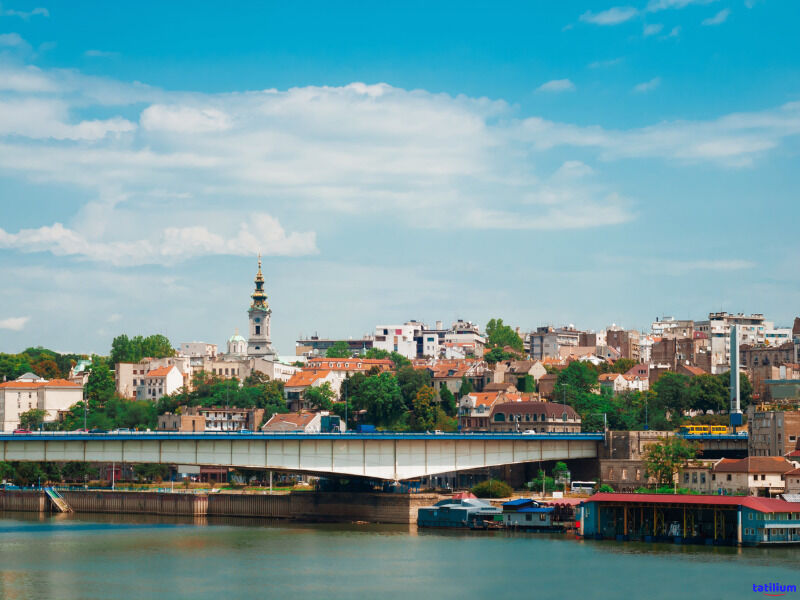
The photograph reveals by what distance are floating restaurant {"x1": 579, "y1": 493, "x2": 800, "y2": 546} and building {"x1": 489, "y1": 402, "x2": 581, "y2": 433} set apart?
50032 mm

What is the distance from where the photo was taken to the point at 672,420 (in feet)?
470

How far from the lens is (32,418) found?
6885 inches

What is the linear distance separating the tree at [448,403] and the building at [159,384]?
4578 cm

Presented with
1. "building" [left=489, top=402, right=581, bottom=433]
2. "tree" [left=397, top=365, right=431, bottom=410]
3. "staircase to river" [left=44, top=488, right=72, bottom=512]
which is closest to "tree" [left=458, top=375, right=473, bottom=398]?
"tree" [left=397, top=365, right=431, bottom=410]

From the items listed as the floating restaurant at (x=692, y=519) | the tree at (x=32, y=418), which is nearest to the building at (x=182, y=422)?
the tree at (x=32, y=418)

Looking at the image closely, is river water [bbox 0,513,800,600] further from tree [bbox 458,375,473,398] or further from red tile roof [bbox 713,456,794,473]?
tree [bbox 458,375,473,398]

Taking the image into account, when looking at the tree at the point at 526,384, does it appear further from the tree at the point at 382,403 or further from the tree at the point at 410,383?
the tree at the point at 382,403

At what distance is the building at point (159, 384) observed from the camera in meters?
190

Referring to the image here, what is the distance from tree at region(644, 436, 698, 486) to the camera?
10031cm

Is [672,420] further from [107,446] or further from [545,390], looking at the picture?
[107,446]

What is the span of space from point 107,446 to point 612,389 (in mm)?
91300

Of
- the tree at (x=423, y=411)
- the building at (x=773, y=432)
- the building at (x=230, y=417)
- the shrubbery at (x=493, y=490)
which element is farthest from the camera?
the building at (x=230, y=417)

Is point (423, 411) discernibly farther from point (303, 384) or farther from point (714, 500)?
point (714, 500)

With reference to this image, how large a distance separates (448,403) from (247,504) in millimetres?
55521
